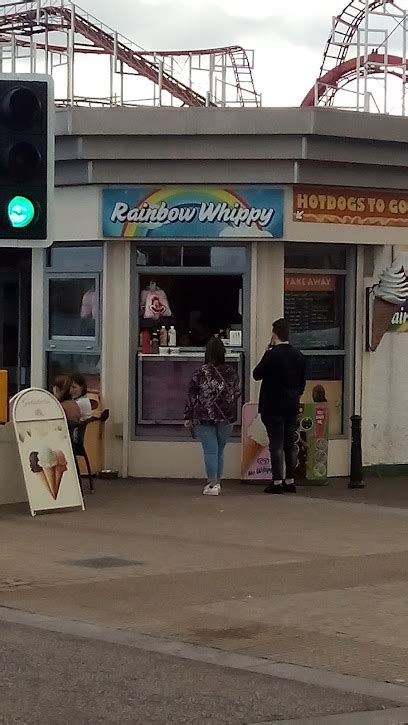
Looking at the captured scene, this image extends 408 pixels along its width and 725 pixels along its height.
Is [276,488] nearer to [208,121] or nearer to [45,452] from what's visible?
[45,452]

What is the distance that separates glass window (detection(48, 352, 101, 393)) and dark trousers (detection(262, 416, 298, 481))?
8.10 ft

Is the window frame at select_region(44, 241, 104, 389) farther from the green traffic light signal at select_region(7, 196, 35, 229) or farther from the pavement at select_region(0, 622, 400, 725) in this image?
the pavement at select_region(0, 622, 400, 725)

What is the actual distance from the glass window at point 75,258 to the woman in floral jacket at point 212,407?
230 cm

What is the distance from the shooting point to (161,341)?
1695 centimetres

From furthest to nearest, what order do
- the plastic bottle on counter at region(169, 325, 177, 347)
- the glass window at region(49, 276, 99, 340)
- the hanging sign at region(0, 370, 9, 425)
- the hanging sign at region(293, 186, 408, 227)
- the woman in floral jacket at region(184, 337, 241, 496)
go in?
the glass window at region(49, 276, 99, 340)
the plastic bottle on counter at region(169, 325, 177, 347)
the hanging sign at region(293, 186, 408, 227)
the woman in floral jacket at region(184, 337, 241, 496)
the hanging sign at region(0, 370, 9, 425)

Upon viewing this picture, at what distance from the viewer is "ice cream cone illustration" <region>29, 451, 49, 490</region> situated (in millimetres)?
13922

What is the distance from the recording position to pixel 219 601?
31.7 ft

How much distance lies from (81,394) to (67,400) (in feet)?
1.20

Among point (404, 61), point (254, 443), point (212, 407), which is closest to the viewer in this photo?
point (212, 407)

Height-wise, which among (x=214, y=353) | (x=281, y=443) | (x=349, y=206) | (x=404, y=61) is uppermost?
(x=404, y=61)

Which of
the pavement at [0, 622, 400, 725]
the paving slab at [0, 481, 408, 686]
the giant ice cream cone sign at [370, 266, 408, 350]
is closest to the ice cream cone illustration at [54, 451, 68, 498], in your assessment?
the paving slab at [0, 481, 408, 686]

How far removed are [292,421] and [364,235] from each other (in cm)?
280

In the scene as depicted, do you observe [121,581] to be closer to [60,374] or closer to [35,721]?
[35,721]

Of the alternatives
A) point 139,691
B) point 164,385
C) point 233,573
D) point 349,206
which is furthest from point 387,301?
point 139,691
